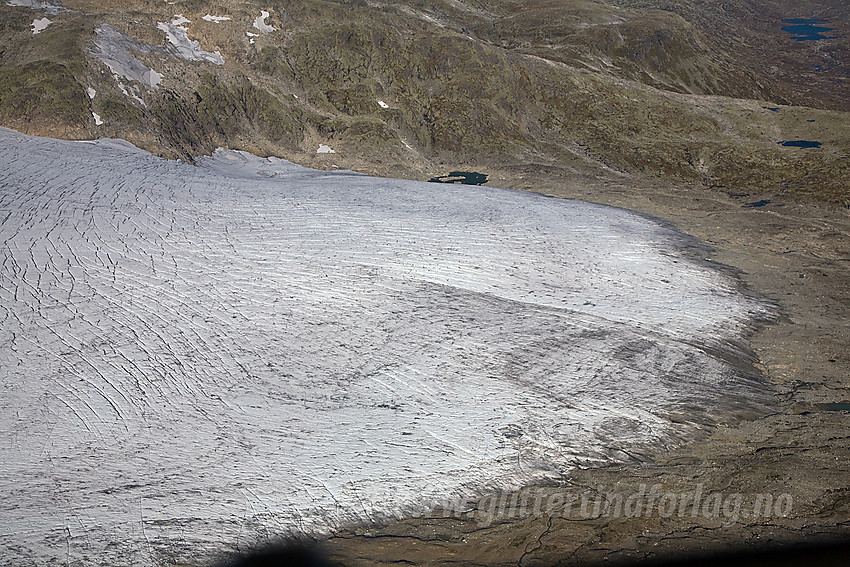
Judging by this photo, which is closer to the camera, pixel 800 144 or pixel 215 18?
pixel 800 144

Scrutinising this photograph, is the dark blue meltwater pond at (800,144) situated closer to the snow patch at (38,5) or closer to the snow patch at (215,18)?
the snow patch at (215,18)

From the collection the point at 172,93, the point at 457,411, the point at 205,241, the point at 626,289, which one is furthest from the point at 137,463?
the point at 172,93

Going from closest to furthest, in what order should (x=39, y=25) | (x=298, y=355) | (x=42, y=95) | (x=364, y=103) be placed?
(x=298, y=355)
(x=42, y=95)
(x=39, y=25)
(x=364, y=103)

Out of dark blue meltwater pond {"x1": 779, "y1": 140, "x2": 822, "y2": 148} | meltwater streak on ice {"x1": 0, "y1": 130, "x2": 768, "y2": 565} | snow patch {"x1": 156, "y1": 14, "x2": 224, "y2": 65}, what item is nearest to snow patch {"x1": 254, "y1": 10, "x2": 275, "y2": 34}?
snow patch {"x1": 156, "y1": 14, "x2": 224, "y2": 65}

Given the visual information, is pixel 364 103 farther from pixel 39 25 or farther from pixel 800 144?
pixel 800 144

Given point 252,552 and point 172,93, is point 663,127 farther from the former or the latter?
point 252,552

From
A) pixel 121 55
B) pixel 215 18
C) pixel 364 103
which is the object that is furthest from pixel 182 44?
pixel 364 103

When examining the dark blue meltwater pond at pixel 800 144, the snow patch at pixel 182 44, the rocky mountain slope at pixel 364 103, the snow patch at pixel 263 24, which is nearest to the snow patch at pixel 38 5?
the rocky mountain slope at pixel 364 103
